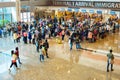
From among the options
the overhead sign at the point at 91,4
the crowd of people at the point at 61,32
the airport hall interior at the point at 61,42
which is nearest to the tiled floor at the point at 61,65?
the airport hall interior at the point at 61,42

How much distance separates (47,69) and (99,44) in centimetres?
728

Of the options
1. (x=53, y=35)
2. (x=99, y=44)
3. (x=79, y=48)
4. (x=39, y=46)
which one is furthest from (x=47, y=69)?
(x=53, y=35)

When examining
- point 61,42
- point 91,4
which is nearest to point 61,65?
point 61,42

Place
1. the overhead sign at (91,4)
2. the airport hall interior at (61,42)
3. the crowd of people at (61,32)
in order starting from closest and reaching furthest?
the airport hall interior at (61,42)
the crowd of people at (61,32)
the overhead sign at (91,4)

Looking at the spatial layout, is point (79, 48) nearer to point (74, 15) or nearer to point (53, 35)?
point (53, 35)

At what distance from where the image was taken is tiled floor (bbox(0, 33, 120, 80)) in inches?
485

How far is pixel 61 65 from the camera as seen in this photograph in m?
14.0

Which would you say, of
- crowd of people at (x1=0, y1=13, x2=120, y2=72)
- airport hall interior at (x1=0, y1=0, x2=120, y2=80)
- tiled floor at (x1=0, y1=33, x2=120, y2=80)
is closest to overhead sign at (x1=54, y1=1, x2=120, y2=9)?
airport hall interior at (x1=0, y1=0, x2=120, y2=80)

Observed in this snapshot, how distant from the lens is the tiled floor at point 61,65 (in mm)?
12328

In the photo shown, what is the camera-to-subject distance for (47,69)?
524 inches

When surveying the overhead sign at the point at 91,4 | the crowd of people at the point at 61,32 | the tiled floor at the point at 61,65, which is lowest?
the tiled floor at the point at 61,65

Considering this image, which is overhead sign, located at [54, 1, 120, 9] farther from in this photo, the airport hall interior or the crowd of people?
the crowd of people

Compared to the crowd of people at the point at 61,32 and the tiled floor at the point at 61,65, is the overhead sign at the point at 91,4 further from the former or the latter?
the tiled floor at the point at 61,65

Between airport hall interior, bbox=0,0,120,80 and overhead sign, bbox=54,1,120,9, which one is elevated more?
overhead sign, bbox=54,1,120,9
